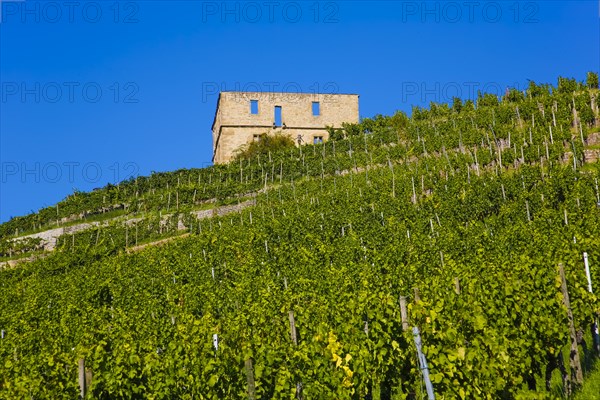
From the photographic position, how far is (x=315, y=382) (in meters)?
8.16

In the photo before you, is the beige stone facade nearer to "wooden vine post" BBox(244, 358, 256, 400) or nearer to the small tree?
the small tree

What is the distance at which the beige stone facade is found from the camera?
4912 cm

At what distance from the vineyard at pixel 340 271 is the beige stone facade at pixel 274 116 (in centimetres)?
542

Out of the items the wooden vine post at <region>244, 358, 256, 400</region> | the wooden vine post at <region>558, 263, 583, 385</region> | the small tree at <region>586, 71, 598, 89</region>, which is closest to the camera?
the wooden vine post at <region>244, 358, 256, 400</region>

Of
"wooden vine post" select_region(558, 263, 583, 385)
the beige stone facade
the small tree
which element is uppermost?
the beige stone facade

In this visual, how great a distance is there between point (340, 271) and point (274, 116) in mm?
35763

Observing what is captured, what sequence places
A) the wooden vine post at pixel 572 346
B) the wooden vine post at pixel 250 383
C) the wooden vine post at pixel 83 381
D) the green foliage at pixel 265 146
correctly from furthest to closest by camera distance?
1. the green foliage at pixel 265 146
2. the wooden vine post at pixel 572 346
3. the wooden vine post at pixel 83 381
4. the wooden vine post at pixel 250 383

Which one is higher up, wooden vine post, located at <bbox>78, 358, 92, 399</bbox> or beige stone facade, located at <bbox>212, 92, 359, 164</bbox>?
beige stone facade, located at <bbox>212, 92, 359, 164</bbox>

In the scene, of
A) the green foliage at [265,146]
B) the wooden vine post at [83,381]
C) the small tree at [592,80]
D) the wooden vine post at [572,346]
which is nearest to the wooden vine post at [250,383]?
the wooden vine post at [83,381]

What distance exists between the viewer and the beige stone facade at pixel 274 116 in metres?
49.1

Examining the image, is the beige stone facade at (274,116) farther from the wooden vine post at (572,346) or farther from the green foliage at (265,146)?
the wooden vine post at (572,346)

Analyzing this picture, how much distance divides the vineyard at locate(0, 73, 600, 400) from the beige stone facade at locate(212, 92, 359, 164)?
17.8 ft

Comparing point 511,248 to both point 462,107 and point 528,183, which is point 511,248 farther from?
point 462,107

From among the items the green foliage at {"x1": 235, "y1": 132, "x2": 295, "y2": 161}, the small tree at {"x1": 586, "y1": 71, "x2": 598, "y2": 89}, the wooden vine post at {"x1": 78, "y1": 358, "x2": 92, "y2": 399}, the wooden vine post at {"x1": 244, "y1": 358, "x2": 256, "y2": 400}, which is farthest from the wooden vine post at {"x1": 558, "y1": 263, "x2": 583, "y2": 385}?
the green foliage at {"x1": 235, "y1": 132, "x2": 295, "y2": 161}
